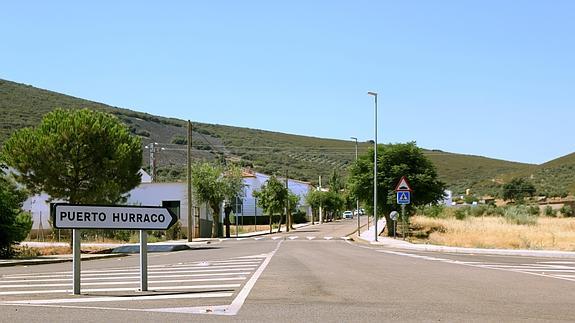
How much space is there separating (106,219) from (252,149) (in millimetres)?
123085

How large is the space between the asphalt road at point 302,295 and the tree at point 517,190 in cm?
8509

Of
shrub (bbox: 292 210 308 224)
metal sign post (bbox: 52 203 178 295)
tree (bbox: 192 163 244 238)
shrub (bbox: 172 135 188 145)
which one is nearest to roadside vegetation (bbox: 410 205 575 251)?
tree (bbox: 192 163 244 238)

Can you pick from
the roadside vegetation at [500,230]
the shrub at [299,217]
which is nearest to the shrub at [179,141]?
the shrub at [299,217]

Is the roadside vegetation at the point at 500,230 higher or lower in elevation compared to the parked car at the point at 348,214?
higher

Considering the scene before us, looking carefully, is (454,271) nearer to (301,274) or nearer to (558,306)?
(301,274)

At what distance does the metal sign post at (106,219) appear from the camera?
1220 centimetres

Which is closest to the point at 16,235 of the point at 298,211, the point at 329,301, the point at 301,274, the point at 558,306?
the point at 301,274

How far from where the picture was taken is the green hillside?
104 metres

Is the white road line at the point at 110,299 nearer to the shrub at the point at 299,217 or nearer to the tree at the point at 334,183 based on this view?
the shrub at the point at 299,217

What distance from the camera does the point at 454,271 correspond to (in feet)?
58.7

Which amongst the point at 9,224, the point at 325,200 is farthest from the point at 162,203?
the point at 325,200

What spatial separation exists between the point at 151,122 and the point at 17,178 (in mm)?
93818

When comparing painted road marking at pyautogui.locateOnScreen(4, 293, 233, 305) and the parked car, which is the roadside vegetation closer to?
painted road marking at pyautogui.locateOnScreen(4, 293, 233, 305)

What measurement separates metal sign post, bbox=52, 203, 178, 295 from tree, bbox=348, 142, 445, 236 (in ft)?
121
